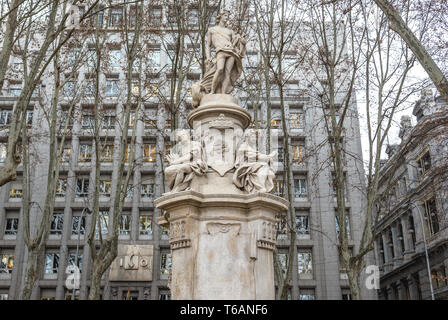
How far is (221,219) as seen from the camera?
6.77 meters

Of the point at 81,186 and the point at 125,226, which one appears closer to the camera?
the point at 125,226

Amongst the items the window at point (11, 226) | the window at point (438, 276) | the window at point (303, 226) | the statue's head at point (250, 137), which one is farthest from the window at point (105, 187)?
the statue's head at point (250, 137)

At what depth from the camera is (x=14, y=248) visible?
33.8 meters

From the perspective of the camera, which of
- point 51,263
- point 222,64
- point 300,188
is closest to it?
point 222,64

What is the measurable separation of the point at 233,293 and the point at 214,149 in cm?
263

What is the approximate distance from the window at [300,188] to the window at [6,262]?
23.2m

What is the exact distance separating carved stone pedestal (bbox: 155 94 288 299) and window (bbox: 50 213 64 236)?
2938cm

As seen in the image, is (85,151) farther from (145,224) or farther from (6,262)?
(6,262)

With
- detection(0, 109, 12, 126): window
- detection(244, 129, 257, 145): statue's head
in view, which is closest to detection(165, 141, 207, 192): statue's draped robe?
detection(244, 129, 257, 145): statue's head

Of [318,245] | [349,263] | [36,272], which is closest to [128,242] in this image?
[318,245]

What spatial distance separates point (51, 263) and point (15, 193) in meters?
6.86

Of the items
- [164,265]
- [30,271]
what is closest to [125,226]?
[164,265]

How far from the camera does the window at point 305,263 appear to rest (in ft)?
108
